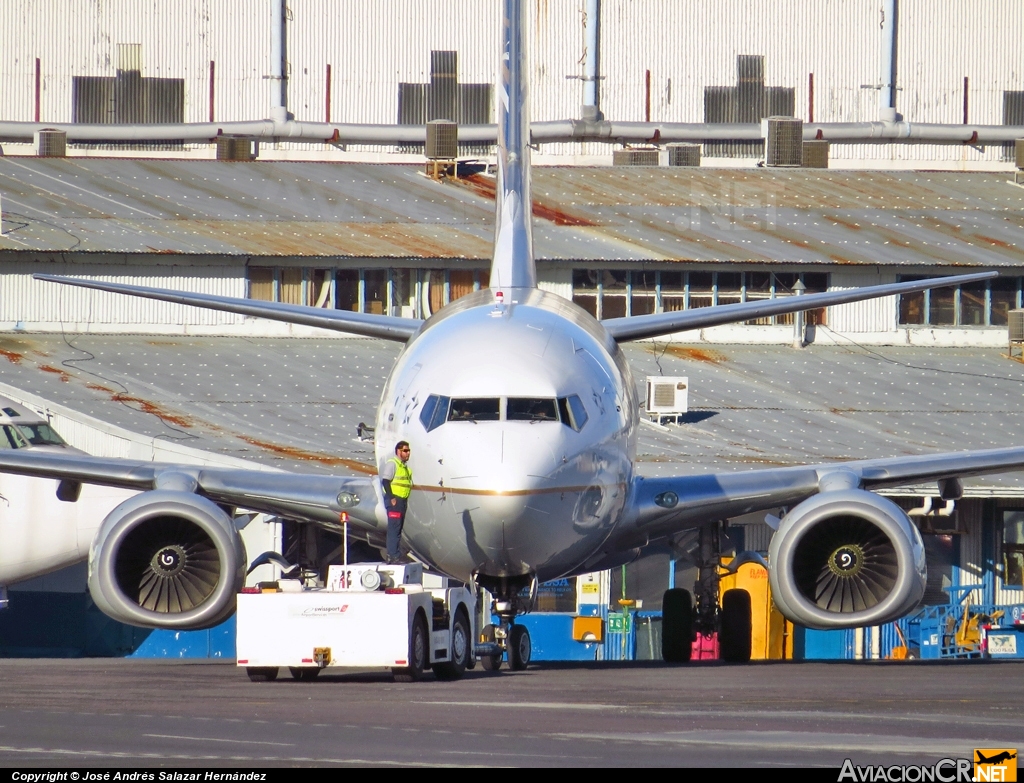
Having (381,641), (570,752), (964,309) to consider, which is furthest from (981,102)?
(570,752)

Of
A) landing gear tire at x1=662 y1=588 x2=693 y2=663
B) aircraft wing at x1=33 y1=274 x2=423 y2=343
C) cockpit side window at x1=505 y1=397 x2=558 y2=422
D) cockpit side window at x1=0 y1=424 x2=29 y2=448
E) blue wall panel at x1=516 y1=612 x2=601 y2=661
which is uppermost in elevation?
aircraft wing at x1=33 y1=274 x2=423 y2=343

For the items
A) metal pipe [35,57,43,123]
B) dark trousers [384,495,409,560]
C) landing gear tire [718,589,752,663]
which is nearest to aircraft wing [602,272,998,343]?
dark trousers [384,495,409,560]

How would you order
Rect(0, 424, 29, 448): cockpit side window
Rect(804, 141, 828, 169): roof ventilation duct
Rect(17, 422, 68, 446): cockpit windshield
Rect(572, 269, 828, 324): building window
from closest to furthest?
Rect(0, 424, 29, 448): cockpit side window → Rect(17, 422, 68, 446): cockpit windshield → Rect(572, 269, 828, 324): building window → Rect(804, 141, 828, 169): roof ventilation duct

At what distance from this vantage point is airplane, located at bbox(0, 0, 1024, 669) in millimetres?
17656

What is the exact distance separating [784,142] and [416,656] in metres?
36.0

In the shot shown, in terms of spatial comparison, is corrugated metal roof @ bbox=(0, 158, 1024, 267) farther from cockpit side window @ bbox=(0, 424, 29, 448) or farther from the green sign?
cockpit side window @ bbox=(0, 424, 29, 448)

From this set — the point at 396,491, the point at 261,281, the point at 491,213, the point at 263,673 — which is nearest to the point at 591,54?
the point at 491,213

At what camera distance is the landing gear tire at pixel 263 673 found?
1722 centimetres

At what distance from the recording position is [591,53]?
57.4m

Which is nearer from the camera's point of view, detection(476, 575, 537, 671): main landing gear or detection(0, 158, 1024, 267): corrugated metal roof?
detection(476, 575, 537, 671): main landing gear

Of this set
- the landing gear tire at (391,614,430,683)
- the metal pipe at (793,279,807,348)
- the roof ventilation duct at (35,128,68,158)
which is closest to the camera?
the landing gear tire at (391,614,430,683)

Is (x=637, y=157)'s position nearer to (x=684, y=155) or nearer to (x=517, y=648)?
(x=684, y=155)

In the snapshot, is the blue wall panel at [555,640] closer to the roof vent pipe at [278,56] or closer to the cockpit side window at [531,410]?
the cockpit side window at [531,410]

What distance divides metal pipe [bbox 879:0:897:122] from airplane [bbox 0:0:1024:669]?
37.1 m
